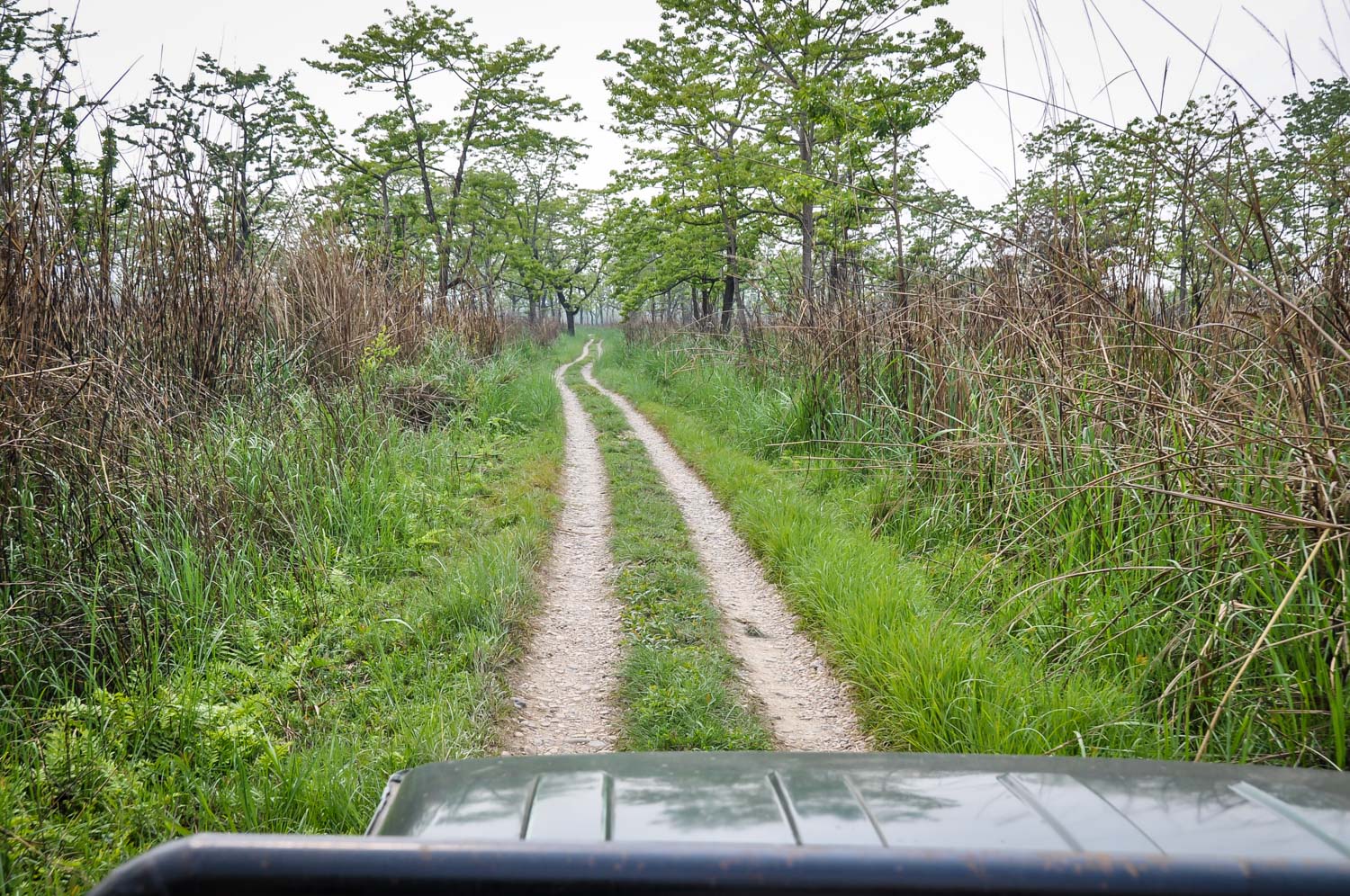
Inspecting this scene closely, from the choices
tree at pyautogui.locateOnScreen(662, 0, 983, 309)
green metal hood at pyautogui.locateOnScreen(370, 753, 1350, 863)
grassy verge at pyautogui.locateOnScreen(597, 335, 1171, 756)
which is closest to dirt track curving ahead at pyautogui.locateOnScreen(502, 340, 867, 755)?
grassy verge at pyautogui.locateOnScreen(597, 335, 1171, 756)

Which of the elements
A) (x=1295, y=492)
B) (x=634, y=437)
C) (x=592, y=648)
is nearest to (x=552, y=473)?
(x=634, y=437)

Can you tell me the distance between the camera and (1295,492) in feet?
8.79

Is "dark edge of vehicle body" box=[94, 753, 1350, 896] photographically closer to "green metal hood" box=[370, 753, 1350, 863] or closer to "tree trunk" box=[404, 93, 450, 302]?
"green metal hood" box=[370, 753, 1350, 863]

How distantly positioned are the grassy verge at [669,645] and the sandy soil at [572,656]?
0.10 metres

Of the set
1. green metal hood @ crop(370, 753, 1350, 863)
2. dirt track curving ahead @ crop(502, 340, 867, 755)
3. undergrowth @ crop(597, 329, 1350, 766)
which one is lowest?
dirt track curving ahead @ crop(502, 340, 867, 755)

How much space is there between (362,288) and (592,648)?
19.5 feet

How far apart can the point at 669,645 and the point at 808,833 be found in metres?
3.18

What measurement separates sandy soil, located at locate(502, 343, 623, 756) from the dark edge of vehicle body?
6.98ft

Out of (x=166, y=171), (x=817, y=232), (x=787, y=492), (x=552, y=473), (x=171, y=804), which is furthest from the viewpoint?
(x=817, y=232)

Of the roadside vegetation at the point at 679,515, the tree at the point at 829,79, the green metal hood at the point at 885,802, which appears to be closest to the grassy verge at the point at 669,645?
the roadside vegetation at the point at 679,515

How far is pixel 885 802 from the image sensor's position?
→ 47.9 inches

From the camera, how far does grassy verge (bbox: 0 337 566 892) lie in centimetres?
262

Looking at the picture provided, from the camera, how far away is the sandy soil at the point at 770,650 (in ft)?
11.6

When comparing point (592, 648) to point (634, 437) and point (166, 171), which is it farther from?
point (634, 437)
